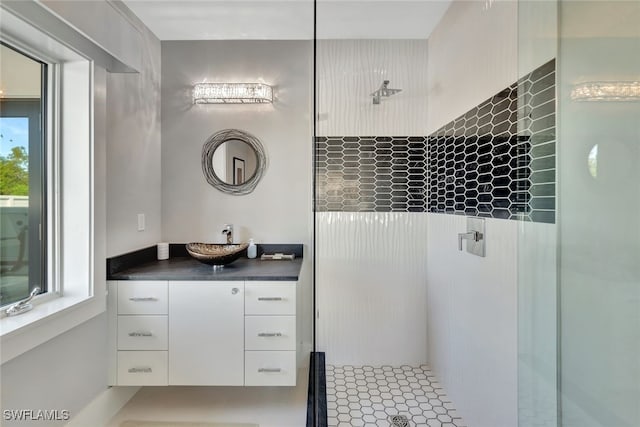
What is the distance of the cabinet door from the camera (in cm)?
171

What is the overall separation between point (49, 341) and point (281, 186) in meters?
1.51

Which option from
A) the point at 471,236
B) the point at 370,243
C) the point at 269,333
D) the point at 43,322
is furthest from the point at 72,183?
the point at 471,236

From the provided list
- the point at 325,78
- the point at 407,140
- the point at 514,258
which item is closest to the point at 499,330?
the point at 514,258

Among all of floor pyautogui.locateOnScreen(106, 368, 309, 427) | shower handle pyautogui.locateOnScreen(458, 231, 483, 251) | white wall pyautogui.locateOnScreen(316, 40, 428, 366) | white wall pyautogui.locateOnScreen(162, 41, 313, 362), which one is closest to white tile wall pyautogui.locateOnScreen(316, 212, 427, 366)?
white wall pyautogui.locateOnScreen(316, 40, 428, 366)

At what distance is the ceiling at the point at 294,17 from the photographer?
1804 millimetres

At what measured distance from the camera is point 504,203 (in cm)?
126

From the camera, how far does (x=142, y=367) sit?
172cm

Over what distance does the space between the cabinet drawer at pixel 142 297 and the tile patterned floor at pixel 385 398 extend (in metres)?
1.11

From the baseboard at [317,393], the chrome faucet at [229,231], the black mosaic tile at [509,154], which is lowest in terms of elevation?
the baseboard at [317,393]

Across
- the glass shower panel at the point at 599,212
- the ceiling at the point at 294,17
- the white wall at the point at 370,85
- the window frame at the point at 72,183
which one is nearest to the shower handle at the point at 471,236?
the glass shower panel at the point at 599,212

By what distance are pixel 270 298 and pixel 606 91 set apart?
5.27 ft

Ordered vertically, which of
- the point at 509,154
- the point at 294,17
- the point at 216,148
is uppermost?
the point at 294,17

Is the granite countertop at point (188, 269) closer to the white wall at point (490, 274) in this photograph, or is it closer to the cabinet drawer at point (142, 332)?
the cabinet drawer at point (142, 332)

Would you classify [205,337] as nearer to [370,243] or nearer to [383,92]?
[370,243]
